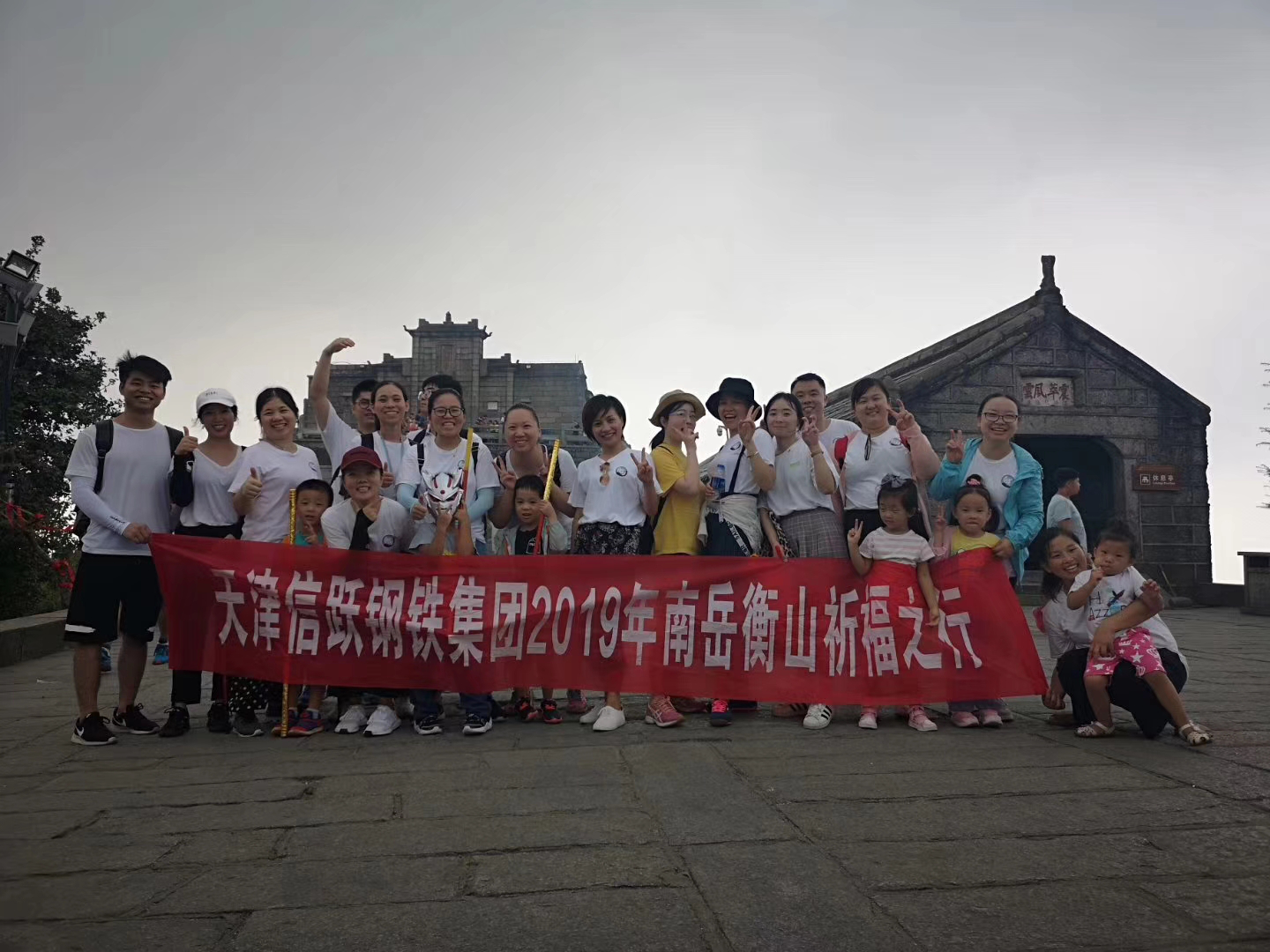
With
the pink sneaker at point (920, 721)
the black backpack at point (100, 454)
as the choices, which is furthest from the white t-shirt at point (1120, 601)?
the black backpack at point (100, 454)

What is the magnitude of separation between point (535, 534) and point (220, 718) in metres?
1.88

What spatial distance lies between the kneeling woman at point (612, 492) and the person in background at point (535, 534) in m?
0.18

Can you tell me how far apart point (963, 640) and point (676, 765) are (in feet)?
6.24

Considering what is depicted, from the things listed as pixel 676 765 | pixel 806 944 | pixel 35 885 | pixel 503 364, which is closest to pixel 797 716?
pixel 676 765

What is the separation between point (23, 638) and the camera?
743 centimetres

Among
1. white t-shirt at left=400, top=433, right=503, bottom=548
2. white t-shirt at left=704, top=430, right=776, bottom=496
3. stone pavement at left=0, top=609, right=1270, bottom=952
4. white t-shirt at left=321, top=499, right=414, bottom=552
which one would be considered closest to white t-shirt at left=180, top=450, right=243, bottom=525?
white t-shirt at left=321, top=499, right=414, bottom=552

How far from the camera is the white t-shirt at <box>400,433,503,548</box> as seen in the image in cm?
477

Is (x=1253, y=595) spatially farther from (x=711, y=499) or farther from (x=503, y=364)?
(x=503, y=364)

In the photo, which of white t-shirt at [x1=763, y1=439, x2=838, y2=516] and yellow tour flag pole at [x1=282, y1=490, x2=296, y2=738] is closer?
yellow tour flag pole at [x1=282, y1=490, x2=296, y2=738]

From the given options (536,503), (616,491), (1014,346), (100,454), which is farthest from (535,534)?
(1014,346)

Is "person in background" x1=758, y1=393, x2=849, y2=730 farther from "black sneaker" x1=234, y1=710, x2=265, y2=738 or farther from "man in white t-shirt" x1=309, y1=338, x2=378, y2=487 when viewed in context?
"black sneaker" x1=234, y1=710, x2=265, y2=738

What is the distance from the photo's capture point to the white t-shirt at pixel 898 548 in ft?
15.3

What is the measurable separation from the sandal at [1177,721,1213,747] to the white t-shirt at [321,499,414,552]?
3853 millimetres

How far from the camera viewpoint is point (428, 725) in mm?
4406
